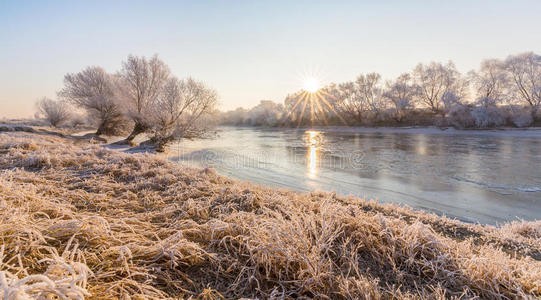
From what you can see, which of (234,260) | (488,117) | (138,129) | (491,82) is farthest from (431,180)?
(491,82)

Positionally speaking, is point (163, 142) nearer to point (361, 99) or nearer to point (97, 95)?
point (97, 95)

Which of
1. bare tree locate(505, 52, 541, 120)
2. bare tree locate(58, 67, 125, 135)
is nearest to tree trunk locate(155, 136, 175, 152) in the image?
bare tree locate(58, 67, 125, 135)

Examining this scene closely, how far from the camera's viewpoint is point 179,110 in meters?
17.1

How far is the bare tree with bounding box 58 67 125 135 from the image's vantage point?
18.7m

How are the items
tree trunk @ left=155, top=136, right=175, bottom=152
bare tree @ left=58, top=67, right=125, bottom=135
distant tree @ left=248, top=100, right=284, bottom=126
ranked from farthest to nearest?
distant tree @ left=248, top=100, right=284, bottom=126
bare tree @ left=58, top=67, right=125, bottom=135
tree trunk @ left=155, top=136, right=175, bottom=152

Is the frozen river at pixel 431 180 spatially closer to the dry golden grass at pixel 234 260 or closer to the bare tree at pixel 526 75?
the dry golden grass at pixel 234 260

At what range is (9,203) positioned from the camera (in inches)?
72.9

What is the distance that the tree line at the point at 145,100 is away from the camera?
53.8 feet

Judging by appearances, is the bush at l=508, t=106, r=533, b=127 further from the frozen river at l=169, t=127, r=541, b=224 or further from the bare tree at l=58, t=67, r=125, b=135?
the bare tree at l=58, t=67, r=125, b=135

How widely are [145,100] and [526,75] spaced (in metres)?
43.2

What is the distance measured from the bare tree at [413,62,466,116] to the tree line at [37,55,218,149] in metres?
33.6

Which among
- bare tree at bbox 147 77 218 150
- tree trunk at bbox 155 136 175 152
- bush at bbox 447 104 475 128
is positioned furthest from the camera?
bush at bbox 447 104 475 128

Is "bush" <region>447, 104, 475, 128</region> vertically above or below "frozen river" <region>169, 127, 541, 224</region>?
above

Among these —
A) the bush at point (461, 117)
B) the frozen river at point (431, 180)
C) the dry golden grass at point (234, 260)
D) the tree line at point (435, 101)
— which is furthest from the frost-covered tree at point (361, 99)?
the dry golden grass at point (234, 260)
